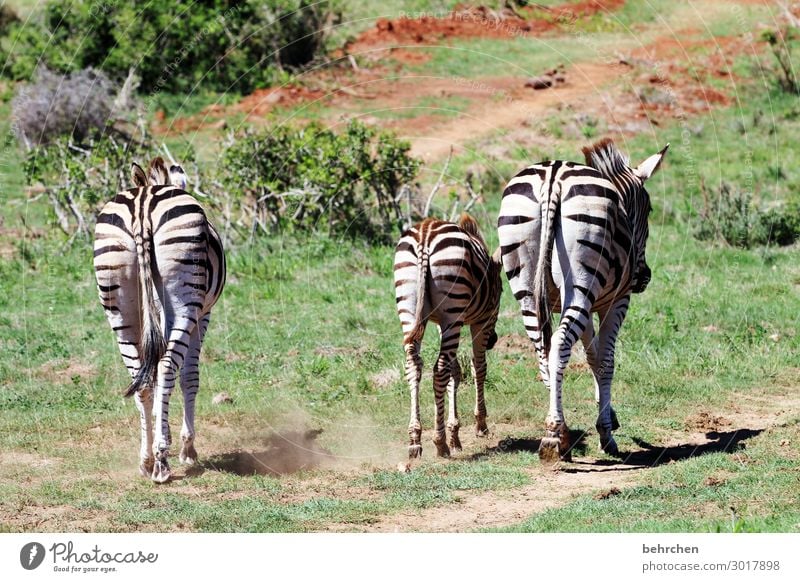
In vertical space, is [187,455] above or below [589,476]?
above

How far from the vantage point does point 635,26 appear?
3509 centimetres

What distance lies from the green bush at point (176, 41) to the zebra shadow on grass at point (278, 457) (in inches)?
722

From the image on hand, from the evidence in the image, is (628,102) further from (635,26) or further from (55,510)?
(55,510)

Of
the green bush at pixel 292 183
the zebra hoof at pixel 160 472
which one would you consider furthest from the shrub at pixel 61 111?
the zebra hoof at pixel 160 472

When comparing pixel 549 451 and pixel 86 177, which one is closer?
pixel 549 451

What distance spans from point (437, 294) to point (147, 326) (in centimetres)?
293

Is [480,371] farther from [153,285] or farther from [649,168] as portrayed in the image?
[153,285]

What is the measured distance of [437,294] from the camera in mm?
11156

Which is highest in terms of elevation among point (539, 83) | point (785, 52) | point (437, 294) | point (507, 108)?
point (785, 52)

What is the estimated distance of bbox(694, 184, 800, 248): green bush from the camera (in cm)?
1898

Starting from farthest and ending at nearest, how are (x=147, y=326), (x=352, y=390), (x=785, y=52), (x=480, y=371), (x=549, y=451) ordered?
(x=785, y=52)
(x=352, y=390)
(x=480, y=371)
(x=549, y=451)
(x=147, y=326)

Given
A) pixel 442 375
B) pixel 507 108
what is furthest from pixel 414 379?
pixel 507 108
